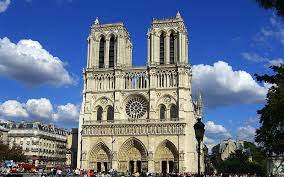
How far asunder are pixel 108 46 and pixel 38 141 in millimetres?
25777

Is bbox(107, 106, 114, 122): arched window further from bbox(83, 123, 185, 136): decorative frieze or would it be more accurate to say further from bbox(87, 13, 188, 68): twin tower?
bbox(87, 13, 188, 68): twin tower

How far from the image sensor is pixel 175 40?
236 ft

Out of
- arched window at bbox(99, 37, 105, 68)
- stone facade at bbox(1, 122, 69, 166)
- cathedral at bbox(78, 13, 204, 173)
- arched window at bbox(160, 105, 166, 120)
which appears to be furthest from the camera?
stone facade at bbox(1, 122, 69, 166)

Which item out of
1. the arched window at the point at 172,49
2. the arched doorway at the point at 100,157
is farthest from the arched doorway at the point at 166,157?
the arched window at the point at 172,49

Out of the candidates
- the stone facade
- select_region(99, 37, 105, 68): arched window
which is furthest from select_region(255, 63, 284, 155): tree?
the stone facade

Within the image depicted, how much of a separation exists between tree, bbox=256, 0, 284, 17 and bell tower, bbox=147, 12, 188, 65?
58.0 metres

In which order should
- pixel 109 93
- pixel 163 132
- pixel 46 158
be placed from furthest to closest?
pixel 46 158, pixel 109 93, pixel 163 132

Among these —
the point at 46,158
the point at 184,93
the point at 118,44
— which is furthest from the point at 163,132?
the point at 46,158

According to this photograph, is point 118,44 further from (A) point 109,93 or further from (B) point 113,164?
(B) point 113,164

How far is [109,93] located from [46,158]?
77.4ft

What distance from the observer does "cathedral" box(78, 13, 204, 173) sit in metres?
68.3

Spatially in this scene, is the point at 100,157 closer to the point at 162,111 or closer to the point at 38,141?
the point at 162,111

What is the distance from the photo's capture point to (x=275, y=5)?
12.4 m

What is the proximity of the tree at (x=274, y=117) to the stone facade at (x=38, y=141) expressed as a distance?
5654 cm
